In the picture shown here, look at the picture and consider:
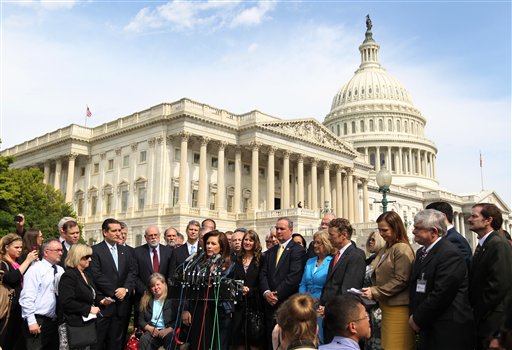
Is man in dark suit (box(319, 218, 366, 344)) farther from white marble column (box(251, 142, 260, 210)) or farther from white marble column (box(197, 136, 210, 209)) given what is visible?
white marble column (box(251, 142, 260, 210))

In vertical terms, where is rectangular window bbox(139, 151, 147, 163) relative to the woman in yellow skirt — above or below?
above

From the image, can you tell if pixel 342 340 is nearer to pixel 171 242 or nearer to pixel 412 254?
pixel 412 254

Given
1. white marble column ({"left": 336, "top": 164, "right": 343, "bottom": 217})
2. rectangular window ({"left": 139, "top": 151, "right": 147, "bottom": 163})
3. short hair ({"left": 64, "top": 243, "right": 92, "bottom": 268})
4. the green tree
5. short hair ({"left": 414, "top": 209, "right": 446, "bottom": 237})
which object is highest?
rectangular window ({"left": 139, "top": 151, "right": 147, "bottom": 163})

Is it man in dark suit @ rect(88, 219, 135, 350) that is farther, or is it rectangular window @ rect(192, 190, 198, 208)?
A: rectangular window @ rect(192, 190, 198, 208)

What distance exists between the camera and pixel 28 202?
150 feet

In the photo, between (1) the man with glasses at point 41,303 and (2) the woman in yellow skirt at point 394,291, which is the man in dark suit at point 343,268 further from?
(1) the man with glasses at point 41,303

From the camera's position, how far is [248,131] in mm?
57031

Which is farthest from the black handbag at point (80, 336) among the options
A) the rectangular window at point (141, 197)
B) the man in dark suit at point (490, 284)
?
the rectangular window at point (141, 197)

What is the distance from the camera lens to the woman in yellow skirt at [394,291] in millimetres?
7859

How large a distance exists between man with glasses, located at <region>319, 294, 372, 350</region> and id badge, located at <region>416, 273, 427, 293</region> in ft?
7.27

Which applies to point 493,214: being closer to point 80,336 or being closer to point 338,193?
point 80,336

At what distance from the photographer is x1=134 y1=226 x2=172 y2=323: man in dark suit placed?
38.4 feet

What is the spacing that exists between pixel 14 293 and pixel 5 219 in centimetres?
3203

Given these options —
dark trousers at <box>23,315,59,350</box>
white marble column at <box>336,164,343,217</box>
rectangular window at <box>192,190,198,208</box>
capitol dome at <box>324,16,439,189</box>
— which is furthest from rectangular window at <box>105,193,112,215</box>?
capitol dome at <box>324,16,439,189</box>
